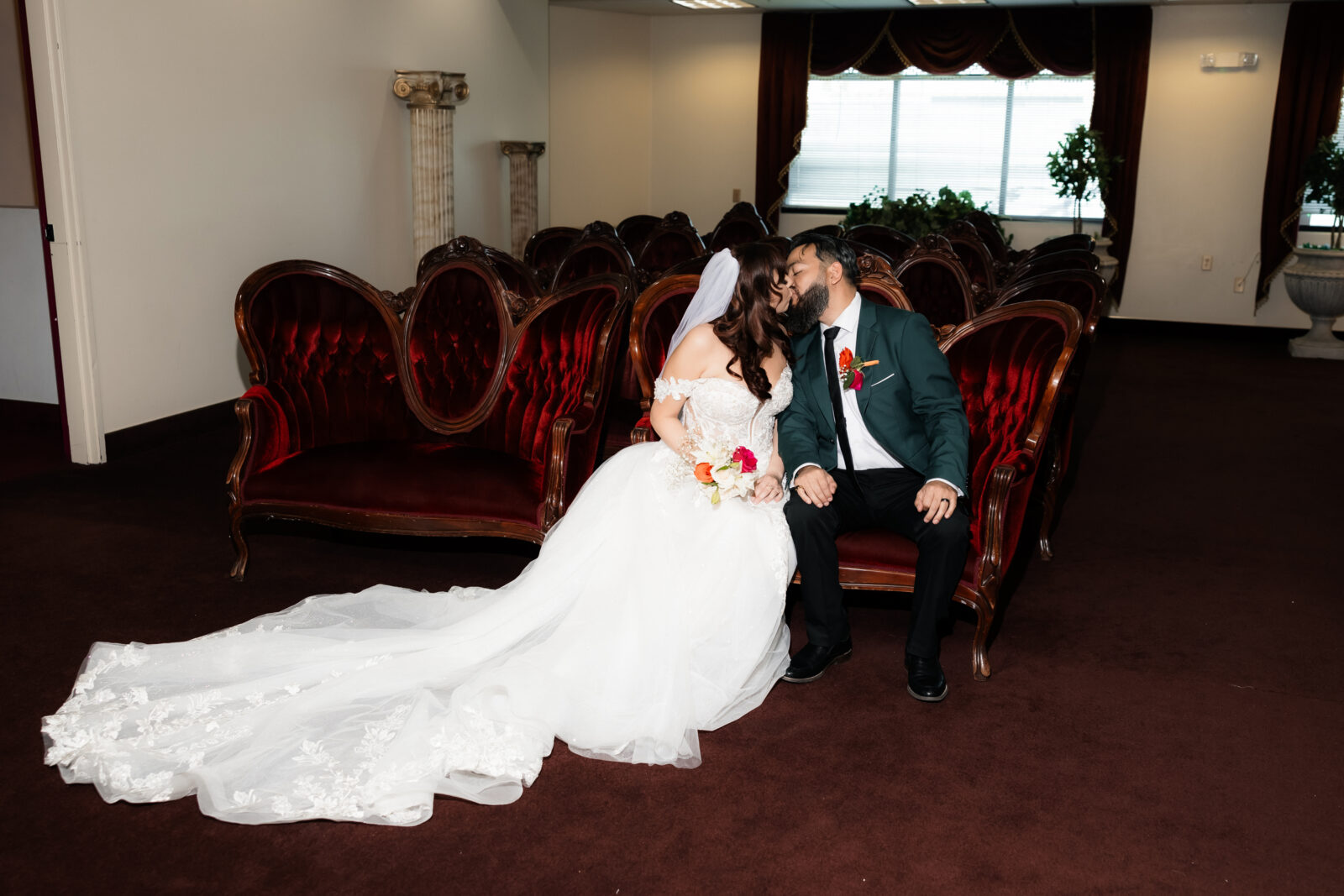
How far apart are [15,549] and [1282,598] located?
4.82m

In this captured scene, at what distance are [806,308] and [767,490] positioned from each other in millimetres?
589

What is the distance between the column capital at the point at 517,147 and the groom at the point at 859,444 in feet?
22.8

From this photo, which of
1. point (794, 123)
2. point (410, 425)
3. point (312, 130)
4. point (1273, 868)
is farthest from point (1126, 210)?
point (1273, 868)

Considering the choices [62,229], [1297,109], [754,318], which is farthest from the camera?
[1297,109]

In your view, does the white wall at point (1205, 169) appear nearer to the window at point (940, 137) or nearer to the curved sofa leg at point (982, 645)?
the window at point (940, 137)

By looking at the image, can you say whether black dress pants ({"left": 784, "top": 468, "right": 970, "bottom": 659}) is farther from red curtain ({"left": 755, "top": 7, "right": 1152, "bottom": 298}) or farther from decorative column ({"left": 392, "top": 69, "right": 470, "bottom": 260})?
red curtain ({"left": 755, "top": 7, "right": 1152, "bottom": 298})

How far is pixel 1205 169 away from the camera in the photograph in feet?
35.8

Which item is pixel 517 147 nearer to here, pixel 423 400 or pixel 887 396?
pixel 423 400

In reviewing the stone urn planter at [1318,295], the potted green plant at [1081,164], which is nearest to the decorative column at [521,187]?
the potted green plant at [1081,164]

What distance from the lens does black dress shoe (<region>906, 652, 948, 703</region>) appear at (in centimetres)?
322

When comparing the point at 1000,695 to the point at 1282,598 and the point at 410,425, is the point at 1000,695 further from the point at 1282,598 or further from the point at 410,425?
the point at 410,425

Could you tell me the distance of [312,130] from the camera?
7270 millimetres

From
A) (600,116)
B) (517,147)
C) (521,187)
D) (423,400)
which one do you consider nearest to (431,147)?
(517,147)

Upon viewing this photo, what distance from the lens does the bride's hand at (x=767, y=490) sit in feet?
10.7
